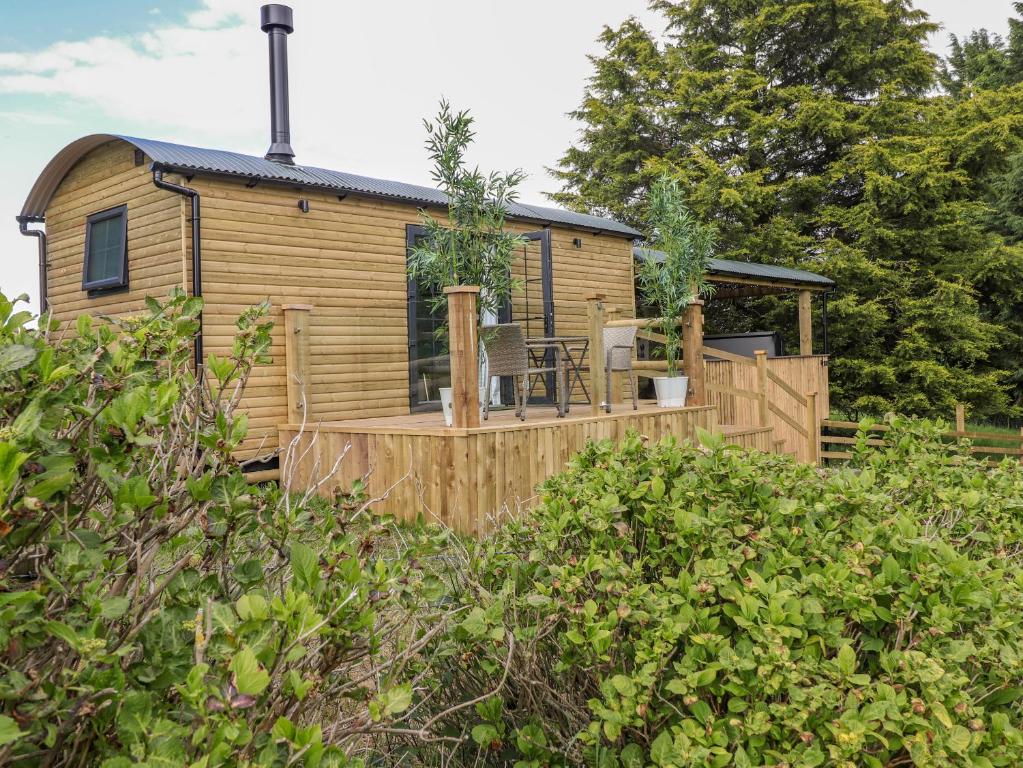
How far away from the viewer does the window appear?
8.12 meters

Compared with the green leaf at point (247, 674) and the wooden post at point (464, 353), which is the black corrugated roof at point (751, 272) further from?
the green leaf at point (247, 674)

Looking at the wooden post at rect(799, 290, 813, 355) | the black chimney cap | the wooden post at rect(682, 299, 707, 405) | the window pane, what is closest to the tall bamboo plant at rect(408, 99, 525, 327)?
the wooden post at rect(682, 299, 707, 405)

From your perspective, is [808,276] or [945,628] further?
[808,276]

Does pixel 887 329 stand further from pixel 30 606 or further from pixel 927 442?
pixel 30 606

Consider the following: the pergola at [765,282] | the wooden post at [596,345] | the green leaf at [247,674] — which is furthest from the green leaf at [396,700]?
the pergola at [765,282]

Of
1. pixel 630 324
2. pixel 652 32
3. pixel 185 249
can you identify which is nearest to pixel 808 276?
pixel 630 324

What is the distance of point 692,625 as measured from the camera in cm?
158

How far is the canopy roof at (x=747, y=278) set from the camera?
1359 cm

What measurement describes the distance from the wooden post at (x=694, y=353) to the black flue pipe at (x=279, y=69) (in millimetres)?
5401

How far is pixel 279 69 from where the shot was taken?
9789mm

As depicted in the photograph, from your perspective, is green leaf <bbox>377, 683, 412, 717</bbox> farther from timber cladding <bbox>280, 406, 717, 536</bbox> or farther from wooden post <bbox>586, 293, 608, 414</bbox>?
wooden post <bbox>586, 293, 608, 414</bbox>

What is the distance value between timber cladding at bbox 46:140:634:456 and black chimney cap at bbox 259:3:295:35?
2.81 m

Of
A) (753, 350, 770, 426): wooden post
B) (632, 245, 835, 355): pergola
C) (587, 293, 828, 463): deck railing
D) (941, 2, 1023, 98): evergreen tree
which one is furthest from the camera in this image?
(941, 2, 1023, 98): evergreen tree

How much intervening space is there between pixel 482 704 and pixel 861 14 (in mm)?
23341
